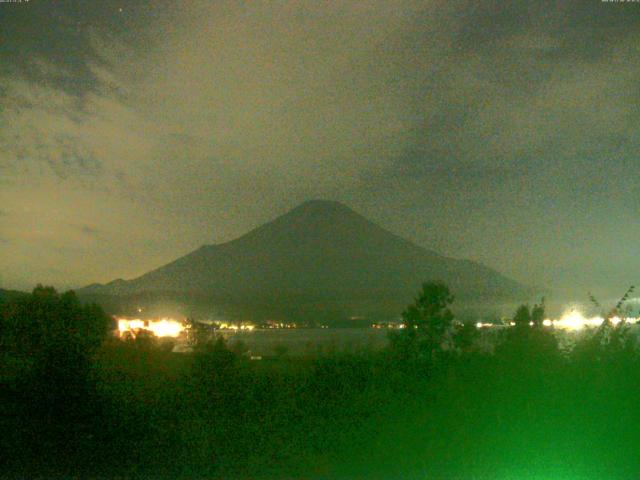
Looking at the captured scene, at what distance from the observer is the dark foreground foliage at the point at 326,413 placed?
24.5 ft

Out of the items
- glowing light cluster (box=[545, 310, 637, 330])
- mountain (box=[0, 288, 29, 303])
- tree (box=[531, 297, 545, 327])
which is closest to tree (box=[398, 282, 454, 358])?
tree (box=[531, 297, 545, 327])

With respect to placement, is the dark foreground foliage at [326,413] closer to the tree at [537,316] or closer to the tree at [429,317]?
the tree at [537,316]

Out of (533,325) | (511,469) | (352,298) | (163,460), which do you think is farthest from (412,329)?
(352,298)

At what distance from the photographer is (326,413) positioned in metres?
8.45

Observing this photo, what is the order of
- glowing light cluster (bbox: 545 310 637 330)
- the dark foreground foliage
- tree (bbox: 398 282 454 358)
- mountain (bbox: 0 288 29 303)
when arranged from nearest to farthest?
the dark foreground foliage < glowing light cluster (bbox: 545 310 637 330) < tree (bbox: 398 282 454 358) < mountain (bbox: 0 288 29 303)

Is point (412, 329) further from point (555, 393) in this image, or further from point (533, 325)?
point (555, 393)

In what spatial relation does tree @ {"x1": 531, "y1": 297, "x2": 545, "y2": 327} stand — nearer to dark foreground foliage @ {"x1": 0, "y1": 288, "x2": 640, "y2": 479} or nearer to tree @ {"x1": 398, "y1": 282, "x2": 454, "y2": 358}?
dark foreground foliage @ {"x1": 0, "y1": 288, "x2": 640, "y2": 479}

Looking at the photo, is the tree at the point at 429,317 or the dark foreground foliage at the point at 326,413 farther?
the tree at the point at 429,317

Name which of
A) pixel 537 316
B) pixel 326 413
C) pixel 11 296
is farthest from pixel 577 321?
pixel 11 296

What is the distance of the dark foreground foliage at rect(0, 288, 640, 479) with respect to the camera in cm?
746


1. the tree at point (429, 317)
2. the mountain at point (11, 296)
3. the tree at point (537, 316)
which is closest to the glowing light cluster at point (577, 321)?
the tree at point (537, 316)

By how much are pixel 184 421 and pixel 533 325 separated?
5.56 m

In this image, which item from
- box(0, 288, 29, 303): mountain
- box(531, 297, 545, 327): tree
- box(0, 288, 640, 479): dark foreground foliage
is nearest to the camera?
box(0, 288, 640, 479): dark foreground foliage

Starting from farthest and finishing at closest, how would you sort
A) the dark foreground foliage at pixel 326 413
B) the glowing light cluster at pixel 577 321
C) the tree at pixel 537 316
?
the tree at pixel 537 316, the glowing light cluster at pixel 577 321, the dark foreground foliage at pixel 326 413
